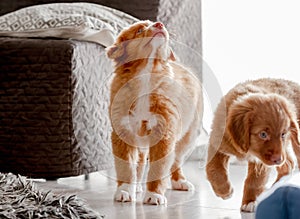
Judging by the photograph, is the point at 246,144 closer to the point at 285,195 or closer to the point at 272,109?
the point at 272,109

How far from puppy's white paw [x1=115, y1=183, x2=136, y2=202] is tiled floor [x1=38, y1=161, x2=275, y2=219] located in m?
0.02

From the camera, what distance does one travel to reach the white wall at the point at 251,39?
105 inches

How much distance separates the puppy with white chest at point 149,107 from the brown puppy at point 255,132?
179 millimetres

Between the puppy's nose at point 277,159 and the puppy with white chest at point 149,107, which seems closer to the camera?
the puppy's nose at point 277,159

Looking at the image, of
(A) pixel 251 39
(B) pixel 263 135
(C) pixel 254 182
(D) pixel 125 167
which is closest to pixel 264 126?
(B) pixel 263 135

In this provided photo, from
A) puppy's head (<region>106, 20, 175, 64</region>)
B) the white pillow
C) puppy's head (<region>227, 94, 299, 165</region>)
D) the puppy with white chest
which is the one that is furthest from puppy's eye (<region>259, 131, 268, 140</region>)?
the white pillow

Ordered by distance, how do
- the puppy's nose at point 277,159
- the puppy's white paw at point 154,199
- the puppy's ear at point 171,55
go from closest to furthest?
the puppy's nose at point 277,159
the puppy's white paw at point 154,199
the puppy's ear at point 171,55

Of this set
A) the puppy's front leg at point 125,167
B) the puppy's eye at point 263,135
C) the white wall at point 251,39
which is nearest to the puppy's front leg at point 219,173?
the puppy's eye at point 263,135

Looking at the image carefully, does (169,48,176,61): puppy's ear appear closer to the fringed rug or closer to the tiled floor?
the tiled floor

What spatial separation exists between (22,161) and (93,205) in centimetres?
51

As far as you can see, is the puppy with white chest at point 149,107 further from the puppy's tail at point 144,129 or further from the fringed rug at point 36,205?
the fringed rug at point 36,205

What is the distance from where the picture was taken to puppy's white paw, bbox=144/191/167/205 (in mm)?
1958

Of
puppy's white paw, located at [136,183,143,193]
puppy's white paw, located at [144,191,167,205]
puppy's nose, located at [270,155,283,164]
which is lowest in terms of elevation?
puppy's white paw, located at [136,183,143,193]

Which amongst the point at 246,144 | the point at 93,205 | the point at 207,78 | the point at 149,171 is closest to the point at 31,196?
the point at 93,205
